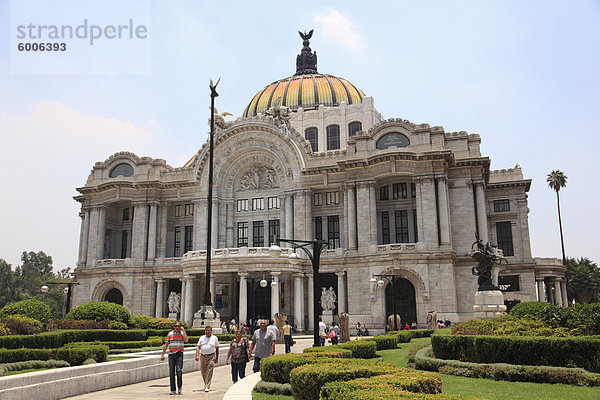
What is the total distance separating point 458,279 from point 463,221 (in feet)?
17.8

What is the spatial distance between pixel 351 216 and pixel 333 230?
3.77 metres

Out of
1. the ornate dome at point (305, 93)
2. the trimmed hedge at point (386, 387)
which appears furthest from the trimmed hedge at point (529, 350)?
the ornate dome at point (305, 93)

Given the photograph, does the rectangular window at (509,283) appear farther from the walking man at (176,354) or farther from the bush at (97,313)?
the walking man at (176,354)

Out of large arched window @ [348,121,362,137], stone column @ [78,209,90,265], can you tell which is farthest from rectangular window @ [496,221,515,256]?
stone column @ [78,209,90,265]

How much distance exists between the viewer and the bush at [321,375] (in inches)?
414

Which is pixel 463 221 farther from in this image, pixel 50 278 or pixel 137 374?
pixel 50 278

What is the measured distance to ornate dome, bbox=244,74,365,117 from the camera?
2657 inches

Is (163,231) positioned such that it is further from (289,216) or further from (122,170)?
(289,216)

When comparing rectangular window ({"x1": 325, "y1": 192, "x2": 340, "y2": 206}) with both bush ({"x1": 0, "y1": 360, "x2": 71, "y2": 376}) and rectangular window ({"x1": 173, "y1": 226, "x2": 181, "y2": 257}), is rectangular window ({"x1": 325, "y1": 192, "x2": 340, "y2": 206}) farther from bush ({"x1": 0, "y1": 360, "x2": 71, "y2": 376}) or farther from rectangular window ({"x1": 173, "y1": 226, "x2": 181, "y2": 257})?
bush ({"x1": 0, "y1": 360, "x2": 71, "y2": 376})

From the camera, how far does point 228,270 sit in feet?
153

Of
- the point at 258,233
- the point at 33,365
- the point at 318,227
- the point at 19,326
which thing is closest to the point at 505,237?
the point at 318,227

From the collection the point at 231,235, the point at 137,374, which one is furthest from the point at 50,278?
the point at 137,374

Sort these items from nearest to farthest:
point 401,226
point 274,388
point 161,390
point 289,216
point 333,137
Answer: point 274,388 → point 161,390 → point 401,226 → point 289,216 → point 333,137

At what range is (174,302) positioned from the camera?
5412cm
